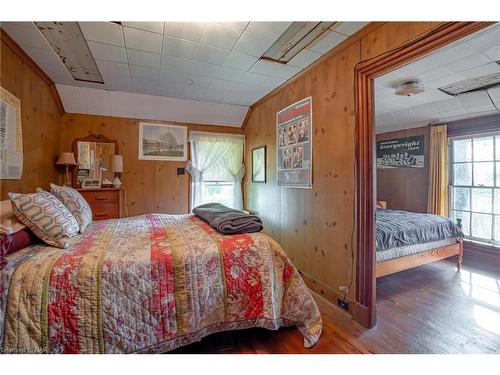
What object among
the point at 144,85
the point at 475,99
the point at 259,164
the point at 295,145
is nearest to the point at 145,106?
the point at 144,85

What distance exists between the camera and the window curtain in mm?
3811

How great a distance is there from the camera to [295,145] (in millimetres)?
2754

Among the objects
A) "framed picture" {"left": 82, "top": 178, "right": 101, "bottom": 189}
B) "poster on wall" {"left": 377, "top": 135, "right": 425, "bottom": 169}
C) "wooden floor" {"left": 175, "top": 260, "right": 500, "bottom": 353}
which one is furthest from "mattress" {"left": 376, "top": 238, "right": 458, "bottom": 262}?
"framed picture" {"left": 82, "top": 178, "right": 101, "bottom": 189}

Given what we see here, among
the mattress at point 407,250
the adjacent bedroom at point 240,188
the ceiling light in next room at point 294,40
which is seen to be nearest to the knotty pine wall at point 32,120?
the adjacent bedroom at point 240,188

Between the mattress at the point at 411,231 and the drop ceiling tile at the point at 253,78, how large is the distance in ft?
7.11

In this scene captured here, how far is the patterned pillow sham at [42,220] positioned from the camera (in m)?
1.39

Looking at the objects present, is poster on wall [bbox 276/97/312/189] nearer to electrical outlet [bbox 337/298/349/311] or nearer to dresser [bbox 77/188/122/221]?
electrical outlet [bbox 337/298/349/311]

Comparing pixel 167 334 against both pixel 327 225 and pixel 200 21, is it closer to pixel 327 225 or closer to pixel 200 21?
pixel 327 225

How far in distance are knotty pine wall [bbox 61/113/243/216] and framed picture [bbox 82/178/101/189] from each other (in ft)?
1.04

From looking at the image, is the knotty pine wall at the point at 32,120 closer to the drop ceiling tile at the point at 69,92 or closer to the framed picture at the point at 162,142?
the drop ceiling tile at the point at 69,92

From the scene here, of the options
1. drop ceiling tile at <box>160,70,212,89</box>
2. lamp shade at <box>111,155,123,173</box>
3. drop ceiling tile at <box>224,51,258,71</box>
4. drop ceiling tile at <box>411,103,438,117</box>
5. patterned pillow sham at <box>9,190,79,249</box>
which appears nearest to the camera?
patterned pillow sham at <box>9,190,79,249</box>

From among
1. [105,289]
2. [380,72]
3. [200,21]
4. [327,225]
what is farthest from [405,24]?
[105,289]

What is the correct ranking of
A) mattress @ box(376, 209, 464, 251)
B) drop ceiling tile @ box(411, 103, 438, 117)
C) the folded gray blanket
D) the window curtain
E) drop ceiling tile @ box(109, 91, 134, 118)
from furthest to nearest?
the window curtain, drop ceiling tile @ box(411, 103, 438, 117), drop ceiling tile @ box(109, 91, 134, 118), mattress @ box(376, 209, 464, 251), the folded gray blanket

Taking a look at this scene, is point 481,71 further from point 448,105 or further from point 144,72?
point 144,72
